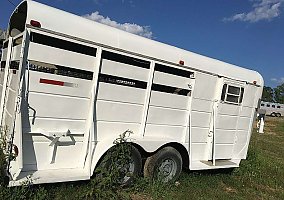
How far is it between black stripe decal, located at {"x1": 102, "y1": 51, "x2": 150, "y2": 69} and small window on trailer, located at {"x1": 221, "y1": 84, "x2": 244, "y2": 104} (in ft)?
8.24

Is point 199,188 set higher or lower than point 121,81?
lower

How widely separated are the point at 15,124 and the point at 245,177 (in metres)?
6.15

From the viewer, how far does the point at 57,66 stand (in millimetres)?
4609

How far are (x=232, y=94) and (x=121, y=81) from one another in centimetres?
342

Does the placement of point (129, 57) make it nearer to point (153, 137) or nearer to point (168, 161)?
point (153, 137)

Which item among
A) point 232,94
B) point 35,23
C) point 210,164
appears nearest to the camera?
point 35,23

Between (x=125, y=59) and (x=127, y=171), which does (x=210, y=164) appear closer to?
(x=127, y=171)

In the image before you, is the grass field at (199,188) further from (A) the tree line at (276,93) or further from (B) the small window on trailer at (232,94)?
(A) the tree line at (276,93)

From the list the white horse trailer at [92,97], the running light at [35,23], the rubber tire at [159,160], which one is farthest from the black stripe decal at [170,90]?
the running light at [35,23]

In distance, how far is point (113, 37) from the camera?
5.14m

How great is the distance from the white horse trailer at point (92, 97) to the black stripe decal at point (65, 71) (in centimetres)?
2

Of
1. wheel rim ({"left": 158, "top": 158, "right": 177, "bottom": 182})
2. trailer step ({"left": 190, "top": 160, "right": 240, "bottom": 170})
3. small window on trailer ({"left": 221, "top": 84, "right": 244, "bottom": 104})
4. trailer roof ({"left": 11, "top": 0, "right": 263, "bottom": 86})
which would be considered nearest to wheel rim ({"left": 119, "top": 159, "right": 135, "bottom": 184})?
wheel rim ({"left": 158, "top": 158, "right": 177, "bottom": 182})

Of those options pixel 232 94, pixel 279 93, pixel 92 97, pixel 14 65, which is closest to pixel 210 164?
pixel 232 94

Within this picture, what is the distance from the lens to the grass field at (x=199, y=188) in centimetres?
464
